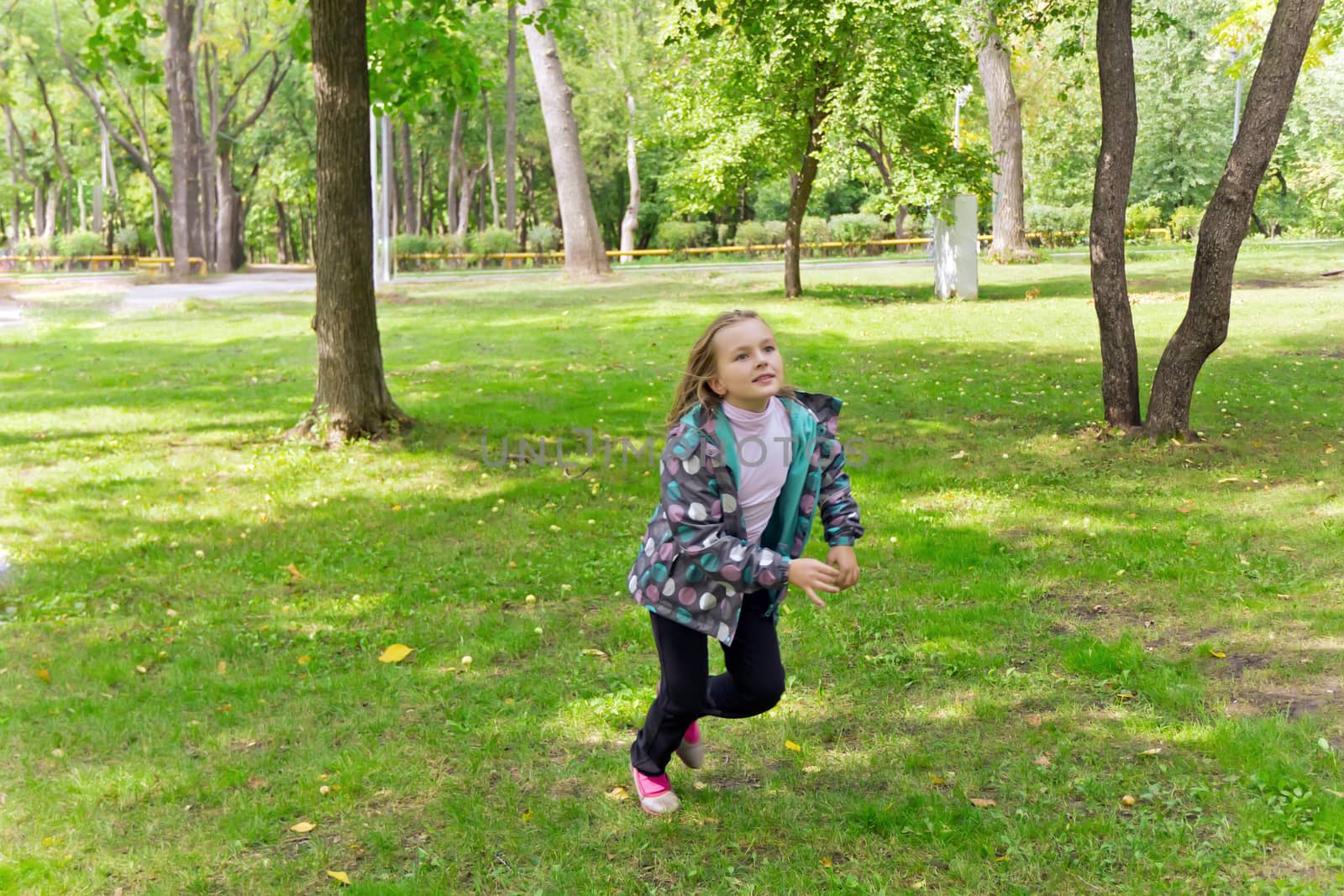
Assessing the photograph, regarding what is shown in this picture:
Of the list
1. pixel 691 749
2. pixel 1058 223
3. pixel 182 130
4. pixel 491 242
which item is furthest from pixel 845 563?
pixel 1058 223

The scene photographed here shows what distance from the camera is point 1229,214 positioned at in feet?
29.2

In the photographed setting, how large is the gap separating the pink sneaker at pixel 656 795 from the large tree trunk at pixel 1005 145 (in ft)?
80.9

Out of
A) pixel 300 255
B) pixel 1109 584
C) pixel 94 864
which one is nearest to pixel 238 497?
pixel 94 864

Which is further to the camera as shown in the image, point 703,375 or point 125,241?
point 125,241

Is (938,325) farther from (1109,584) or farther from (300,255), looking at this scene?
(300,255)

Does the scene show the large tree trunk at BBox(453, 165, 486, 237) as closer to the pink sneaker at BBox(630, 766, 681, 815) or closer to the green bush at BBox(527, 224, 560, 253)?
the green bush at BBox(527, 224, 560, 253)

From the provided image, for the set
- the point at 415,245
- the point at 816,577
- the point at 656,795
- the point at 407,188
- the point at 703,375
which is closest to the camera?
the point at 816,577

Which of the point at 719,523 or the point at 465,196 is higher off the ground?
the point at 465,196

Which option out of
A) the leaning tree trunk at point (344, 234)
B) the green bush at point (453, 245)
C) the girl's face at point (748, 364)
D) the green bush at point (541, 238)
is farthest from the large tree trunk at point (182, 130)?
the girl's face at point (748, 364)

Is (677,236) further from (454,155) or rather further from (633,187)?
(454,155)

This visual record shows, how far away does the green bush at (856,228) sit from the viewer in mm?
40781

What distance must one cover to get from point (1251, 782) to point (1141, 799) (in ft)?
1.33

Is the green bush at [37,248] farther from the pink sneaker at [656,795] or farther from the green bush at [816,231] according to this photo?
the pink sneaker at [656,795]

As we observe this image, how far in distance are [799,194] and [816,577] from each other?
18.0 metres
